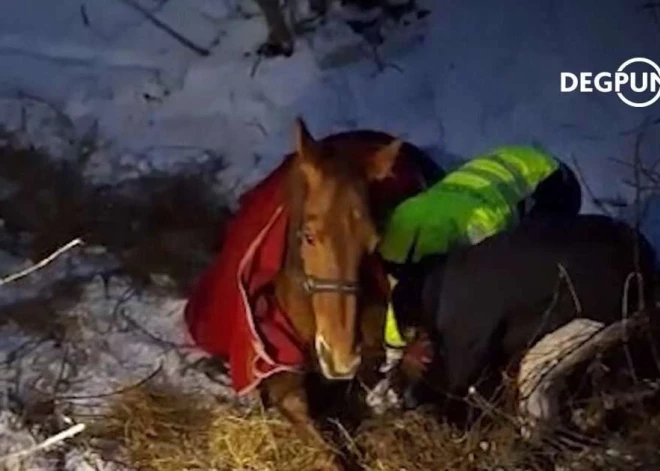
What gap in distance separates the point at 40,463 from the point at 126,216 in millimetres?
409

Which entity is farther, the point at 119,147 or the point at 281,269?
the point at 119,147

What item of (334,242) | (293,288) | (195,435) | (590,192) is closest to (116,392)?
(195,435)

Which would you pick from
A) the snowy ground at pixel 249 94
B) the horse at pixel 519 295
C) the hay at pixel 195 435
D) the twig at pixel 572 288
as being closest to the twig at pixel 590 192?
the snowy ground at pixel 249 94

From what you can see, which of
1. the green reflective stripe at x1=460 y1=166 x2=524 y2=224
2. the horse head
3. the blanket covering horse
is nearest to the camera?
the horse head

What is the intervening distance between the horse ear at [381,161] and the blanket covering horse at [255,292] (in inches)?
0.6

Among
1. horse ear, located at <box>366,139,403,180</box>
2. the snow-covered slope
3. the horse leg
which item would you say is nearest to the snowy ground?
the snow-covered slope

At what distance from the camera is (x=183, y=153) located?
2.41 metres

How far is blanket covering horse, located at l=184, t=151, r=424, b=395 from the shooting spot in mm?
2203

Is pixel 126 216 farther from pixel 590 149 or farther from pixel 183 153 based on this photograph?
pixel 590 149

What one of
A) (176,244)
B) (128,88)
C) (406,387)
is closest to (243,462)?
(406,387)

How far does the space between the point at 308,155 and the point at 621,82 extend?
0.48m

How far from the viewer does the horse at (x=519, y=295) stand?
2150 millimetres

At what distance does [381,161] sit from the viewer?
215cm

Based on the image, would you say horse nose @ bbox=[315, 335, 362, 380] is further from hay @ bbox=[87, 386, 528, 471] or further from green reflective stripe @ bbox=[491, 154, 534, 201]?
green reflective stripe @ bbox=[491, 154, 534, 201]
